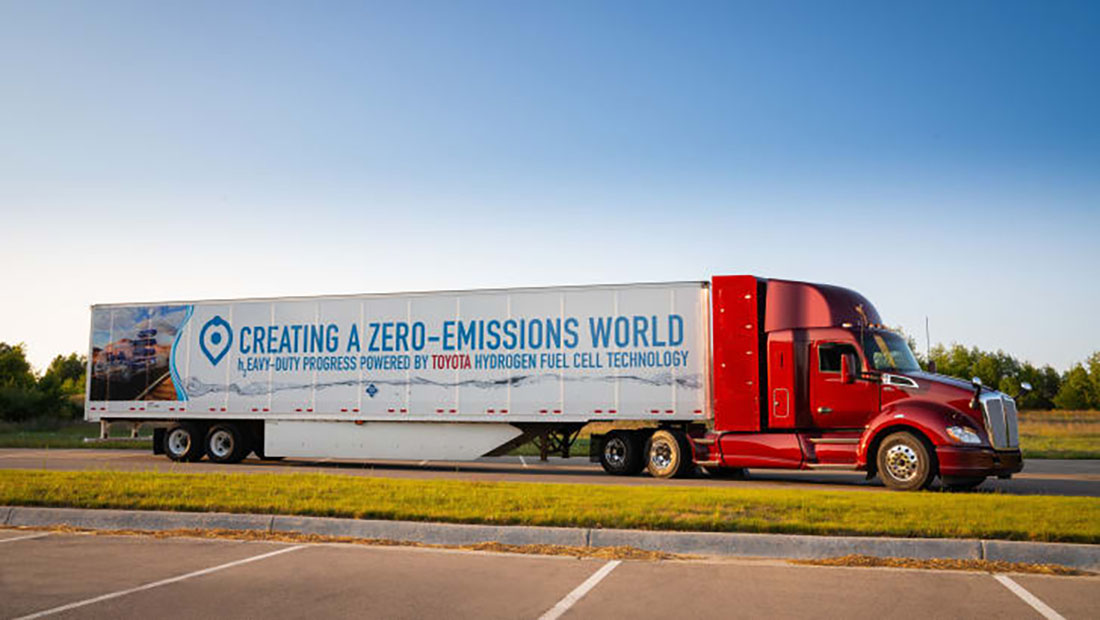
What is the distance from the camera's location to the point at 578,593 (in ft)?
21.6

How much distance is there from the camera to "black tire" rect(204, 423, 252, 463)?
20.5 metres

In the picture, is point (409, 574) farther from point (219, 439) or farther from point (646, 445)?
point (219, 439)

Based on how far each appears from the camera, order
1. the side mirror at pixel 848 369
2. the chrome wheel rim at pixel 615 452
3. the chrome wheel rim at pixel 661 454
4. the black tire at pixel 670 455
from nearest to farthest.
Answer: the side mirror at pixel 848 369 < the black tire at pixel 670 455 < the chrome wheel rim at pixel 661 454 < the chrome wheel rim at pixel 615 452

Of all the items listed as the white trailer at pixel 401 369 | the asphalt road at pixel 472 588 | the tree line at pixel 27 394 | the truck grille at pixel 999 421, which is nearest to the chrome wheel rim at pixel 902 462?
the truck grille at pixel 999 421

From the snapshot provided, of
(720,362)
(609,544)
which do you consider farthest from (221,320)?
(609,544)

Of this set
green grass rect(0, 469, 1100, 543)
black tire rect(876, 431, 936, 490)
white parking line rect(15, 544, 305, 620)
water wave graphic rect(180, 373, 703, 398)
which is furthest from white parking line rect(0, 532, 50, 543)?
black tire rect(876, 431, 936, 490)

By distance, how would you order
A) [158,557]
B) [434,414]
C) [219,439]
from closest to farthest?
[158,557] → [434,414] → [219,439]

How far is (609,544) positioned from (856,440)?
7909mm

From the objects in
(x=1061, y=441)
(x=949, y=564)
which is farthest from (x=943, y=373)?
(x=949, y=564)

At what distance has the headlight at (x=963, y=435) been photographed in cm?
1381

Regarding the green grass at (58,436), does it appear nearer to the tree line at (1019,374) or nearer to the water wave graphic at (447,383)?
the water wave graphic at (447,383)

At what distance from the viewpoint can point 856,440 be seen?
1497 cm

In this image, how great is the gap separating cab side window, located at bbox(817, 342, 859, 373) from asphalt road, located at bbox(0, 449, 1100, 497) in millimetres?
2049

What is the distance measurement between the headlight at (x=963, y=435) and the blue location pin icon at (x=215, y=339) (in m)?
15.4
